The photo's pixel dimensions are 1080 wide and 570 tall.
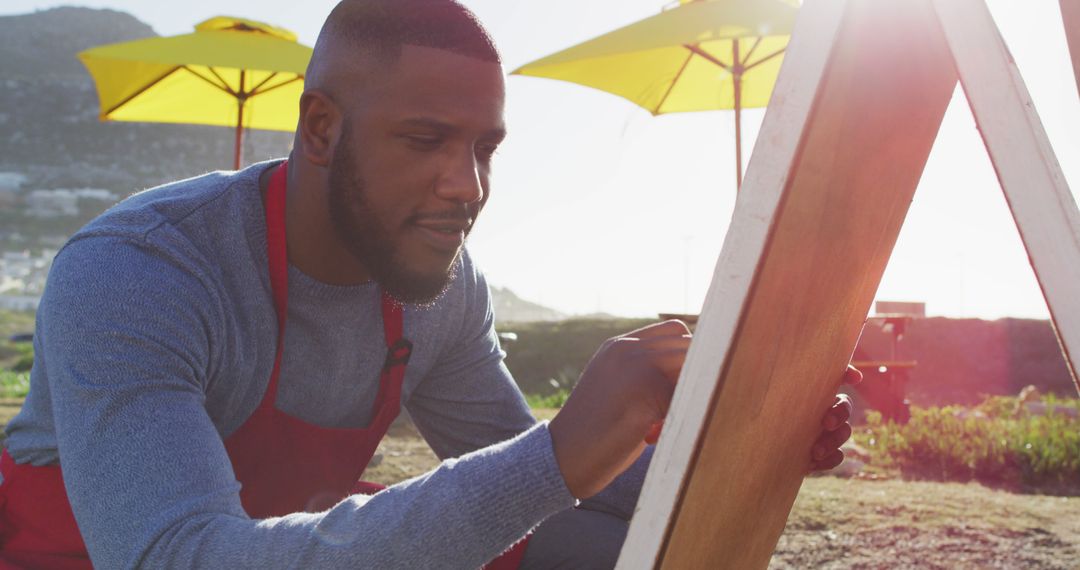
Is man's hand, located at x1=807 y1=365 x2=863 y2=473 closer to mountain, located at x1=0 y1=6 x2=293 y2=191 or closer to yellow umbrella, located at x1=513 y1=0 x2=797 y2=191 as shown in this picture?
yellow umbrella, located at x1=513 y1=0 x2=797 y2=191

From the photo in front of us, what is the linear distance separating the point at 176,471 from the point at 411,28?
85 cm

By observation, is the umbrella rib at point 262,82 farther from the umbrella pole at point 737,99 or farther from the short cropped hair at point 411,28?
the short cropped hair at point 411,28

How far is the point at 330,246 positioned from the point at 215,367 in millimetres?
337

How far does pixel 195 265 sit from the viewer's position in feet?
4.58

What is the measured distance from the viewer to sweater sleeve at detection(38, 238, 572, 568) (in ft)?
3.46

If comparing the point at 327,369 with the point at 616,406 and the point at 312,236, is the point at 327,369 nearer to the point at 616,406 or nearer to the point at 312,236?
the point at 312,236

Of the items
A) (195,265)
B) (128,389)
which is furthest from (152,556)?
(195,265)

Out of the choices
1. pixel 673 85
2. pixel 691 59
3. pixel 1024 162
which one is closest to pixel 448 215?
pixel 1024 162

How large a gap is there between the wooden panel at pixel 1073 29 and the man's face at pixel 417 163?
0.85m

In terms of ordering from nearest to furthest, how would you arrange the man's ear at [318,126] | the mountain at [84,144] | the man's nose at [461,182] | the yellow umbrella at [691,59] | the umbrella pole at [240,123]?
the man's nose at [461,182] → the man's ear at [318,126] → the yellow umbrella at [691,59] → the umbrella pole at [240,123] → the mountain at [84,144]

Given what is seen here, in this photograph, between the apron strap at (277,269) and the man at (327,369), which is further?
the apron strap at (277,269)

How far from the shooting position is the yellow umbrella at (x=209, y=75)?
7.82 metres

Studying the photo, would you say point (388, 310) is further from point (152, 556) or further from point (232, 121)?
point (232, 121)

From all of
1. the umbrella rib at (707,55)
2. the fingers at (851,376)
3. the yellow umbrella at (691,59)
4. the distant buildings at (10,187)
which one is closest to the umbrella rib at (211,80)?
the yellow umbrella at (691,59)
